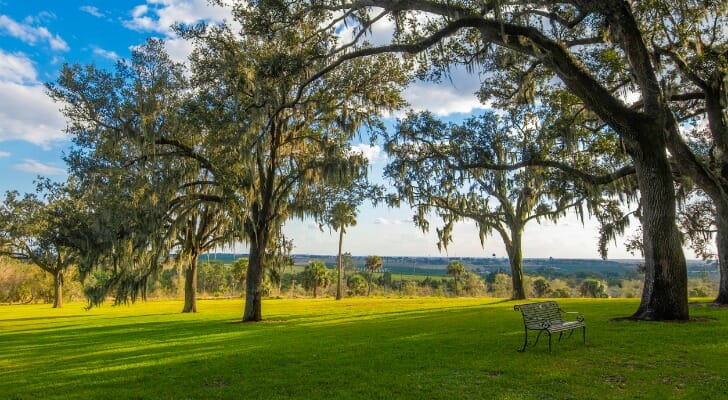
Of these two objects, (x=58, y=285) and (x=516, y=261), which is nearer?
(x=516, y=261)

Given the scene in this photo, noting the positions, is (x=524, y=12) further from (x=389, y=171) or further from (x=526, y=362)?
(x=389, y=171)

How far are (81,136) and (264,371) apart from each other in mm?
13994

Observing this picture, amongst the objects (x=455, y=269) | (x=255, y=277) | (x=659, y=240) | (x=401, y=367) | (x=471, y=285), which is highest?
(x=659, y=240)

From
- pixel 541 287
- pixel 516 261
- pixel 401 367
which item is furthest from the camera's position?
pixel 541 287

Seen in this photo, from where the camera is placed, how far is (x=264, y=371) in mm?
7582

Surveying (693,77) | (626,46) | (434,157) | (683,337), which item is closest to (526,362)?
(683,337)

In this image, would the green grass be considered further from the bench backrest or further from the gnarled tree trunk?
the gnarled tree trunk

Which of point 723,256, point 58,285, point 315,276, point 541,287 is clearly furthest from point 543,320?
point 541,287

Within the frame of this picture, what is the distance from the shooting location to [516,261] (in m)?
25.5

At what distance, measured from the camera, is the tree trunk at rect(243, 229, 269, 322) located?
18.2 metres

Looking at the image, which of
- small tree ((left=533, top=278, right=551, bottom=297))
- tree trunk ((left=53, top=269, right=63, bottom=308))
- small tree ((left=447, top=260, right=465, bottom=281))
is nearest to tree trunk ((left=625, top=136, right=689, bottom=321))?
tree trunk ((left=53, top=269, right=63, bottom=308))

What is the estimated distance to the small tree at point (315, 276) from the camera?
188ft

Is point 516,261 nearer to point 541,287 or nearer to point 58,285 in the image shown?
point 58,285

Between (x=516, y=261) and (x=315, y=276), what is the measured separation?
35.5 metres
